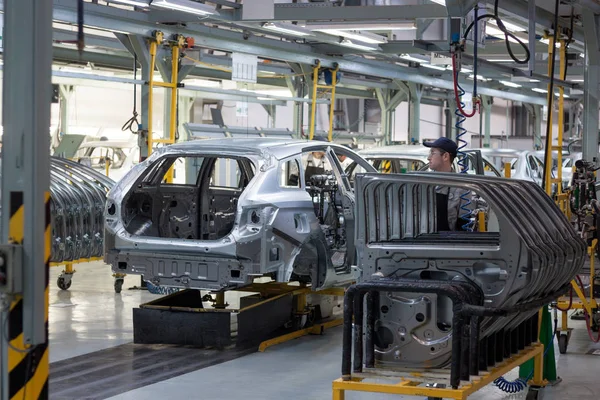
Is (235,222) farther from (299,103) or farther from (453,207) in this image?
(299,103)

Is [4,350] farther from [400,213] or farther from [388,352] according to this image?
[400,213]

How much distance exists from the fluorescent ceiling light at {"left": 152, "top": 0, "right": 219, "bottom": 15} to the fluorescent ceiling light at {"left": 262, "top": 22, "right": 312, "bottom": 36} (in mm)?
1298

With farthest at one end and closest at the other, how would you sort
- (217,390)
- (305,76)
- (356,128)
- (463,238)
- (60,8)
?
(356,128), (305,76), (60,8), (217,390), (463,238)

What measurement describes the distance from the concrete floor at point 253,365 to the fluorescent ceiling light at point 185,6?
3321 mm

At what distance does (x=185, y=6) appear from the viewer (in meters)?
11.5

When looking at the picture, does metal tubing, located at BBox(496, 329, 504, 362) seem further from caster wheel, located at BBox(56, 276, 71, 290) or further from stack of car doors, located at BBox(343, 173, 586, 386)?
caster wheel, located at BBox(56, 276, 71, 290)

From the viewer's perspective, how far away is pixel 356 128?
33.2m

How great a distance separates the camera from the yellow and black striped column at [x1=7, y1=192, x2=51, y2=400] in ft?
14.1

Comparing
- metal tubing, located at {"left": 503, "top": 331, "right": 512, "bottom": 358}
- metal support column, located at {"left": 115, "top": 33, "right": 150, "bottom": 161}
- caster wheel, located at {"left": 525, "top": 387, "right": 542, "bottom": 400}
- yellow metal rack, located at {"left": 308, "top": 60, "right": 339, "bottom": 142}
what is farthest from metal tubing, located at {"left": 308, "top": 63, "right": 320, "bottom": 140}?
metal tubing, located at {"left": 503, "top": 331, "right": 512, "bottom": 358}

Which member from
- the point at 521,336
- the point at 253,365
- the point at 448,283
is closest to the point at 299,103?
the point at 253,365

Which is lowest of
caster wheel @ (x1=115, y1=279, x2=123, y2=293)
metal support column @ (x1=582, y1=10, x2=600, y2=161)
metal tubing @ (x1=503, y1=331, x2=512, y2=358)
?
caster wheel @ (x1=115, y1=279, x2=123, y2=293)

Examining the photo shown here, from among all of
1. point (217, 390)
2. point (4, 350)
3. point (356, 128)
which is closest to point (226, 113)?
point (356, 128)

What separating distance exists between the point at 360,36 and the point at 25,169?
10.2 m

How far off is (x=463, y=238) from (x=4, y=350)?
334 cm
